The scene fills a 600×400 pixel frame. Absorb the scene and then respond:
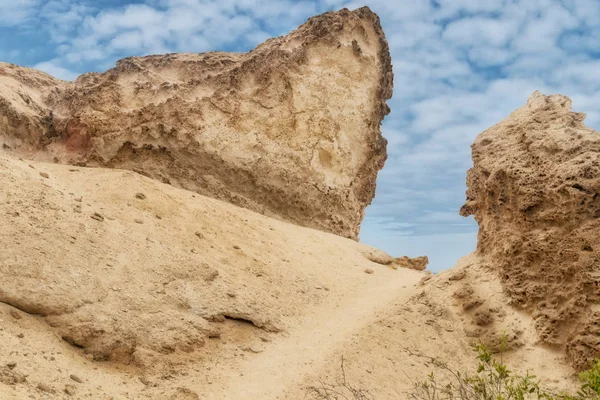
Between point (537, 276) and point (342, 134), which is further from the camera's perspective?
point (342, 134)

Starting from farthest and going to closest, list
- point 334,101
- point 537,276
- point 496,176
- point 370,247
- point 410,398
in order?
point 334,101 → point 370,247 → point 496,176 → point 537,276 → point 410,398

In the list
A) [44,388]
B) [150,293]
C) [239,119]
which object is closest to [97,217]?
[150,293]

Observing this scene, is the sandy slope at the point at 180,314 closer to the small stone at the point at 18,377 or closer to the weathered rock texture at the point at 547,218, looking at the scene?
the small stone at the point at 18,377

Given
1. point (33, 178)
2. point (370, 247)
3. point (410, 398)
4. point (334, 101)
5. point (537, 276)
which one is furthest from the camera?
point (334, 101)

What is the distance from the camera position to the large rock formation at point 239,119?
13609 mm

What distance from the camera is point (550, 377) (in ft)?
21.5

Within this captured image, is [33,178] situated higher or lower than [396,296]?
higher

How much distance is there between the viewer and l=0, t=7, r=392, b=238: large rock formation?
44.7 ft

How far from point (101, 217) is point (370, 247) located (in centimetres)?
709

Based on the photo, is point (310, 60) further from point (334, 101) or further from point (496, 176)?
point (496, 176)

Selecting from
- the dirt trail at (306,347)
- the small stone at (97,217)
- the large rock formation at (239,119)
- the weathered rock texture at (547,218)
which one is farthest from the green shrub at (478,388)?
the large rock formation at (239,119)

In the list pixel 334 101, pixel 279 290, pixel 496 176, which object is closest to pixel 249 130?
pixel 334 101

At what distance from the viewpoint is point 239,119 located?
46.6ft

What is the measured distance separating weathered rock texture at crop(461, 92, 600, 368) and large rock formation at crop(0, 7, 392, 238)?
614cm
